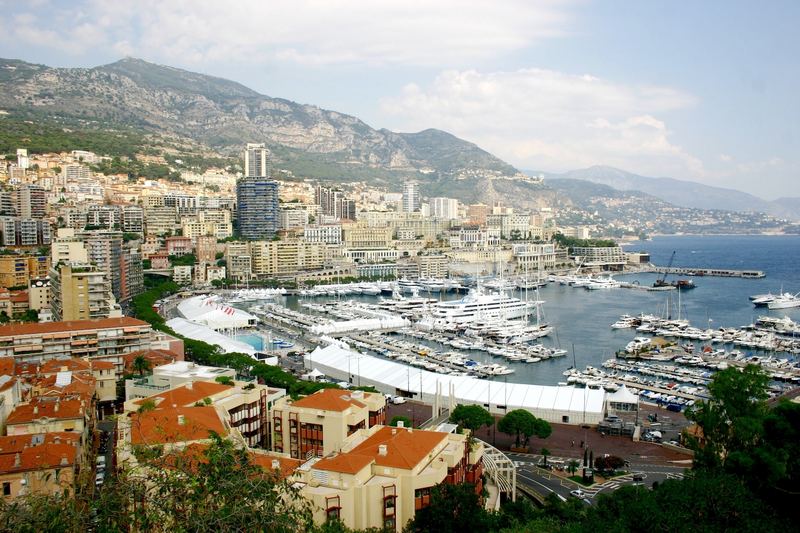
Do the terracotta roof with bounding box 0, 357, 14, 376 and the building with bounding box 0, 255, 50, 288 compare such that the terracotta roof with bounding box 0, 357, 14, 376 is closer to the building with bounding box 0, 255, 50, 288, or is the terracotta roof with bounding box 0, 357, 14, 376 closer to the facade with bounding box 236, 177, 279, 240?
the building with bounding box 0, 255, 50, 288

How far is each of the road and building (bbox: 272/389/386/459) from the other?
11.5 ft

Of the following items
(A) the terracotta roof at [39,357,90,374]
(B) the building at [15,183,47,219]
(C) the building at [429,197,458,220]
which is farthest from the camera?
(C) the building at [429,197,458,220]

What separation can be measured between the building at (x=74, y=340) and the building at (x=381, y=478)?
11389 mm

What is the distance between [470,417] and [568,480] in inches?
105

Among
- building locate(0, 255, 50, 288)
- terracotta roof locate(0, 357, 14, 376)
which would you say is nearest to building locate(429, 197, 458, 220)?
building locate(0, 255, 50, 288)

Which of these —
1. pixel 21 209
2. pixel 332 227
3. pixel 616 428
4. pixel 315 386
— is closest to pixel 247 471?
pixel 315 386

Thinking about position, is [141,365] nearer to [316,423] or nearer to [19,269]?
[316,423]

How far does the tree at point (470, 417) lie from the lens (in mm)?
15594

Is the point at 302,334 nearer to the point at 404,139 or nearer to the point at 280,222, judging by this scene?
the point at 280,222

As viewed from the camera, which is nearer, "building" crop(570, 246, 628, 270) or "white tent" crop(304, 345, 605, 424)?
"white tent" crop(304, 345, 605, 424)

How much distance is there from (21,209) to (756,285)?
55.1m

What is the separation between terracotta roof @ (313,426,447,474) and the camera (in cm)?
986

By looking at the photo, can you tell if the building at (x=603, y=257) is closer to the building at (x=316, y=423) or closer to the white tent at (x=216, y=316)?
the white tent at (x=216, y=316)

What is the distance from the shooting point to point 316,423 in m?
13.1
